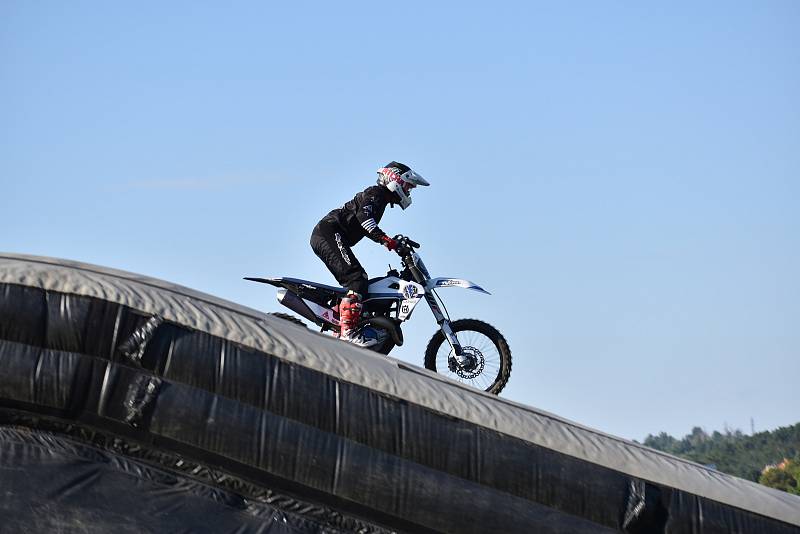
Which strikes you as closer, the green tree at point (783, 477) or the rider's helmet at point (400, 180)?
the rider's helmet at point (400, 180)

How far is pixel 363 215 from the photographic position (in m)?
14.4

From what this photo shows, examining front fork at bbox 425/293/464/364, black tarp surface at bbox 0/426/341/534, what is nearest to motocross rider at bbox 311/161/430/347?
front fork at bbox 425/293/464/364

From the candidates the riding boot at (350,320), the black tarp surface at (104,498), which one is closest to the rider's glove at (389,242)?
the riding boot at (350,320)

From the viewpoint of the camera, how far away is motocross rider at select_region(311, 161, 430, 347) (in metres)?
14.2

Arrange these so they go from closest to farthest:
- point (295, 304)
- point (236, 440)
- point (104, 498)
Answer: point (104, 498) → point (236, 440) → point (295, 304)

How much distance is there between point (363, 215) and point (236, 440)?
5.98m

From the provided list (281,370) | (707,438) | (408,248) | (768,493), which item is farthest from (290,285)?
(707,438)

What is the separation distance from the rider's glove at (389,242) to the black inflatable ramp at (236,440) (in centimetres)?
496

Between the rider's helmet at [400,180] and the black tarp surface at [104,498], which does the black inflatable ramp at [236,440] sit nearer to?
the black tarp surface at [104,498]

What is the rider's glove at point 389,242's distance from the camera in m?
14.3

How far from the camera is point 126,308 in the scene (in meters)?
8.86

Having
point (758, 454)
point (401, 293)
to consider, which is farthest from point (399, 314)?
point (758, 454)

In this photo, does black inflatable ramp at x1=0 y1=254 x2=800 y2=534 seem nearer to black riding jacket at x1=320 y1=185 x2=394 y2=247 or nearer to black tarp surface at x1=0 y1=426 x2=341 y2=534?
black tarp surface at x1=0 y1=426 x2=341 y2=534

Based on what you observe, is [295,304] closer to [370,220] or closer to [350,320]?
[350,320]
